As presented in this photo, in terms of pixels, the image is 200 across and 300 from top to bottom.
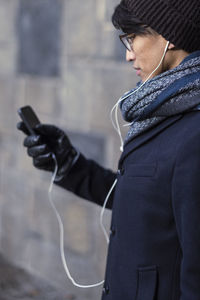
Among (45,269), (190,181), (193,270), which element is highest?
(190,181)

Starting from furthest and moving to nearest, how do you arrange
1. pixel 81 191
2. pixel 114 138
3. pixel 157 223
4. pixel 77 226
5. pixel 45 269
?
pixel 45 269 → pixel 77 226 → pixel 114 138 → pixel 81 191 → pixel 157 223

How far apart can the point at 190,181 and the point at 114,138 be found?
2086 millimetres

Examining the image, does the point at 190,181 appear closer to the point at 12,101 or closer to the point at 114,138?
the point at 114,138

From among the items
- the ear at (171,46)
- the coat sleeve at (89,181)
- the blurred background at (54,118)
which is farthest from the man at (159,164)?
the blurred background at (54,118)

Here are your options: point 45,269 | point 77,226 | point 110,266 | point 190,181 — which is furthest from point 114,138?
point 190,181

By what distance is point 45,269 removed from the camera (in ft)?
13.8

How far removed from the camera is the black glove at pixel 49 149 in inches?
91.7

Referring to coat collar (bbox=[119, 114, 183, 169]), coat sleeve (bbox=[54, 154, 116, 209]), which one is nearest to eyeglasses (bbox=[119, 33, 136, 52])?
coat collar (bbox=[119, 114, 183, 169])

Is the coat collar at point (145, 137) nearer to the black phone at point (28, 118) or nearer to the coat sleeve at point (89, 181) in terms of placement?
the coat sleeve at point (89, 181)

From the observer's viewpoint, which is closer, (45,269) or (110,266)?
(110,266)

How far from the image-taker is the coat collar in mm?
1653

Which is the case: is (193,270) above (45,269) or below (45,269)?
above

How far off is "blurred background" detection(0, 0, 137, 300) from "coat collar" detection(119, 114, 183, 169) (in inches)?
62.4

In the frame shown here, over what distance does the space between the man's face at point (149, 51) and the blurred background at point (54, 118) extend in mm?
1589
